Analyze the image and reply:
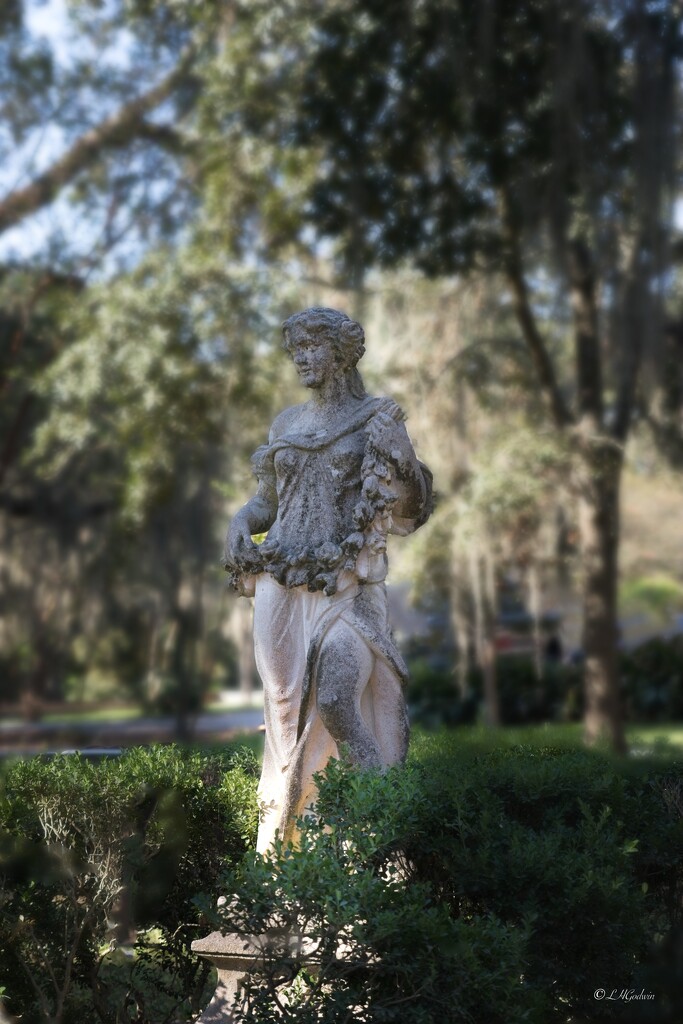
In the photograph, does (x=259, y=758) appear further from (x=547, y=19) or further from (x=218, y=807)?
(x=547, y=19)

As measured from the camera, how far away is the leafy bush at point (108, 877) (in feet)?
16.8

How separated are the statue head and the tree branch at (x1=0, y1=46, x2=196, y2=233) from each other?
1498 cm

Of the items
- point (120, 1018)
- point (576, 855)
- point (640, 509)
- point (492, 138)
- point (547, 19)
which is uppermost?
point (547, 19)

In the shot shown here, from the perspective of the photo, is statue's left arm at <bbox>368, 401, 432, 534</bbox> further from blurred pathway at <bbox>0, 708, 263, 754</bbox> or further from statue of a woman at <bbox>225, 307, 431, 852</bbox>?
blurred pathway at <bbox>0, 708, 263, 754</bbox>

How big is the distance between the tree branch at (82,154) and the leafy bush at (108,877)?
48.9 feet

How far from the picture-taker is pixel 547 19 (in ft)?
40.3

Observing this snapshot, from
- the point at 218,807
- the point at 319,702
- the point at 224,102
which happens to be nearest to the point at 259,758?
the point at 218,807

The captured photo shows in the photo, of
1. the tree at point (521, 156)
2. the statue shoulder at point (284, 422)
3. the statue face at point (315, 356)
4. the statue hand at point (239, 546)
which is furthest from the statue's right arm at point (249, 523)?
the tree at point (521, 156)

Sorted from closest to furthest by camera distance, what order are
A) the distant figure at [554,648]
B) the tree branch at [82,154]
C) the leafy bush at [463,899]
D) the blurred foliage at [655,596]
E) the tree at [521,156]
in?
1. the leafy bush at [463,899]
2. the tree at [521,156]
3. the tree branch at [82,154]
4. the distant figure at [554,648]
5. the blurred foliage at [655,596]

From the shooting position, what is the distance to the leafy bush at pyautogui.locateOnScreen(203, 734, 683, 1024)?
12.5 ft

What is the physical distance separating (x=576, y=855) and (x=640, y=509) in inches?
1298

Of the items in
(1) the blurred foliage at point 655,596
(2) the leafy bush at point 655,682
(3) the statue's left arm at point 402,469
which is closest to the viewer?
(3) the statue's left arm at point 402,469

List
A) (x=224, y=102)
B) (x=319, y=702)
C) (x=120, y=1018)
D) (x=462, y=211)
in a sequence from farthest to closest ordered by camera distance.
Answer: (x=224, y=102) → (x=462, y=211) → (x=120, y=1018) → (x=319, y=702)

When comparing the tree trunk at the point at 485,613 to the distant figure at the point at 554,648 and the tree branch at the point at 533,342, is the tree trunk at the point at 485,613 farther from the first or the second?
the distant figure at the point at 554,648
